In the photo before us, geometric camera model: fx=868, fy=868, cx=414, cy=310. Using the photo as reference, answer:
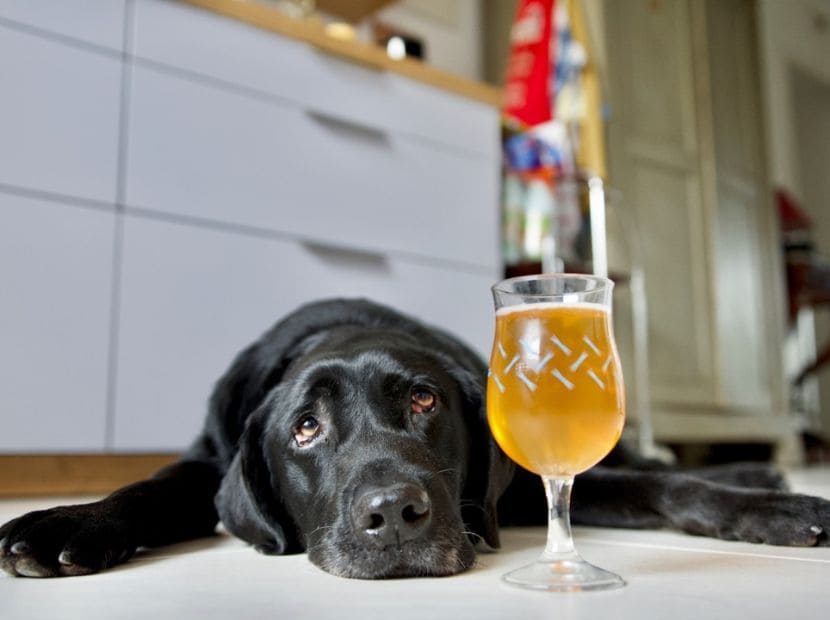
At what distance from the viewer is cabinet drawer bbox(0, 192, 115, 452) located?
211 centimetres

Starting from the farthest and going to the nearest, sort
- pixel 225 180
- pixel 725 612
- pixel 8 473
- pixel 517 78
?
pixel 517 78, pixel 225 180, pixel 8 473, pixel 725 612

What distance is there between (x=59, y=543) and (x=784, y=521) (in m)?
0.95

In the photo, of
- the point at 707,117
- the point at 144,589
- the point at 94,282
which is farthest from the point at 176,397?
the point at 707,117

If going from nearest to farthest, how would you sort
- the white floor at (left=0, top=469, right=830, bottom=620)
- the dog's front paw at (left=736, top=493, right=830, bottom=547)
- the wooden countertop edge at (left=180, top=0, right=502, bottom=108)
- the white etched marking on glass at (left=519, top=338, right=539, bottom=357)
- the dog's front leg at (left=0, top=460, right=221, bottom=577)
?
the white floor at (left=0, top=469, right=830, bottom=620) → the white etched marking on glass at (left=519, top=338, right=539, bottom=357) → the dog's front leg at (left=0, top=460, right=221, bottom=577) → the dog's front paw at (left=736, top=493, right=830, bottom=547) → the wooden countertop edge at (left=180, top=0, right=502, bottom=108)

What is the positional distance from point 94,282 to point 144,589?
4.70 feet

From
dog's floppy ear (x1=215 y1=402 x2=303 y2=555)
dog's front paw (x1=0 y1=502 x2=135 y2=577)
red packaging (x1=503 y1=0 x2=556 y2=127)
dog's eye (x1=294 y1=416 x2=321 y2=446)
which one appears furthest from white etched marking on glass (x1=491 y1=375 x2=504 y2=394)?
red packaging (x1=503 y1=0 x2=556 y2=127)

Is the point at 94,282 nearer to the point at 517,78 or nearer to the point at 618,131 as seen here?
the point at 517,78


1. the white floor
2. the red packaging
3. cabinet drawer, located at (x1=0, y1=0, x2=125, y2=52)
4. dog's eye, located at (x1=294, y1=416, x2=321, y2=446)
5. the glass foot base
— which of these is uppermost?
the red packaging

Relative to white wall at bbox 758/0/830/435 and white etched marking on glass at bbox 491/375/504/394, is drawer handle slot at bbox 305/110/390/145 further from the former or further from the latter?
white wall at bbox 758/0/830/435

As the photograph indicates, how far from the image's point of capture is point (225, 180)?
2.50m

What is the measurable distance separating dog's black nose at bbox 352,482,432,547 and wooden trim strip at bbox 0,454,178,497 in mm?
1466

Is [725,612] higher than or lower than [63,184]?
lower

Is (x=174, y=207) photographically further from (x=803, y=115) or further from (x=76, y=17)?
(x=803, y=115)

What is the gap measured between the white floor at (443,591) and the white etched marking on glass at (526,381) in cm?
21
